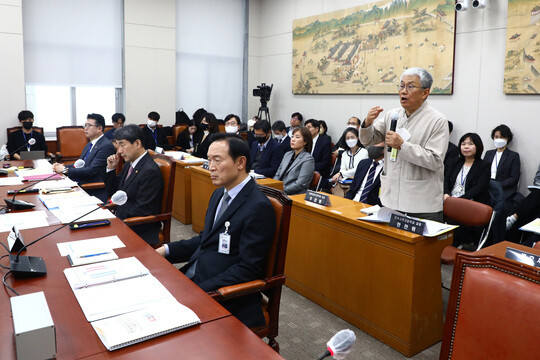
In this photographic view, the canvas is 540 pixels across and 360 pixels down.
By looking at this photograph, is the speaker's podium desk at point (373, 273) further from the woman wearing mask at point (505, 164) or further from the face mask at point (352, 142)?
the woman wearing mask at point (505, 164)

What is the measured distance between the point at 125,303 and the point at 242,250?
1.93 feet

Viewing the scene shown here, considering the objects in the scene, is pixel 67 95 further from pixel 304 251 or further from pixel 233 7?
pixel 304 251

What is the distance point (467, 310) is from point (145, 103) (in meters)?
7.51

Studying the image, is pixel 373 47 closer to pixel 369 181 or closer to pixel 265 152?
pixel 265 152

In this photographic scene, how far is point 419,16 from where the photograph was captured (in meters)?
5.87

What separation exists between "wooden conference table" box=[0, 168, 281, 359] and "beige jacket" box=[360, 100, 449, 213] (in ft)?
5.12

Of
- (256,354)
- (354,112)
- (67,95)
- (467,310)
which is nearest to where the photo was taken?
(256,354)

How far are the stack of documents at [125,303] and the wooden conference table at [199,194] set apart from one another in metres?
2.84

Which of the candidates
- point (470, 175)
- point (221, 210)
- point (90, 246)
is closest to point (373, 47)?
point (470, 175)

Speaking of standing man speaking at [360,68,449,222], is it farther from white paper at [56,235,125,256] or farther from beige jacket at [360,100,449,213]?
white paper at [56,235,125,256]

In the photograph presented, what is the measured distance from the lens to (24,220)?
245cm

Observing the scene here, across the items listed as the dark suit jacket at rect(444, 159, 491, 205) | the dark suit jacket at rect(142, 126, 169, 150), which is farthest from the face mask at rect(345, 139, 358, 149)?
the dark suit jacket at rect(142, 126, 169, 150)

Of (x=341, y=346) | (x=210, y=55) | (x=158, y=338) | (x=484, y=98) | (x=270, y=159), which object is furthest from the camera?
(x=210, y=55)

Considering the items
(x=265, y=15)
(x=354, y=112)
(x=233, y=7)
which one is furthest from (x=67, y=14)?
(x=354, y=112)
